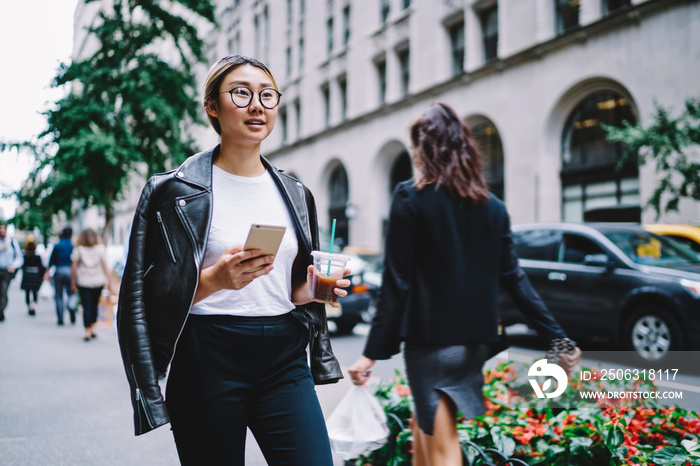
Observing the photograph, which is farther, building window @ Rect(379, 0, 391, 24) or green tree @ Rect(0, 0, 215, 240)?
building window @ Rect(379, 0, 391, 24)

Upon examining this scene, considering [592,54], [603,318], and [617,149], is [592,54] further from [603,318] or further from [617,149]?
[603,318]

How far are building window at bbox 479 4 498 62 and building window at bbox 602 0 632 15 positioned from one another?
4324mm

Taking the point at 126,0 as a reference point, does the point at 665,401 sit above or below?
below

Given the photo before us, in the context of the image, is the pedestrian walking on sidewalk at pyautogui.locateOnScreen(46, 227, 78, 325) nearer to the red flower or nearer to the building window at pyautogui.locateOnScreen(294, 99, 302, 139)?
the red flower

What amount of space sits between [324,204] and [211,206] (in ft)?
98.2

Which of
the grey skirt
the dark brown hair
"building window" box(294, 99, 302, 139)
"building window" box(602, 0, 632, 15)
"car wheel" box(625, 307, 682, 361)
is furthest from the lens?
"building window" box(294, 99, 302, 139)

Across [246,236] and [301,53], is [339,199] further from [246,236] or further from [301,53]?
[246,236]

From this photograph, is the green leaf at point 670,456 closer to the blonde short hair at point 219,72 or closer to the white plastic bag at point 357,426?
the white plastic bag at point 357,426

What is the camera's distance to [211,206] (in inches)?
77.2

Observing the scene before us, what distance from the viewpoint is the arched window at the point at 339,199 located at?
29703mm

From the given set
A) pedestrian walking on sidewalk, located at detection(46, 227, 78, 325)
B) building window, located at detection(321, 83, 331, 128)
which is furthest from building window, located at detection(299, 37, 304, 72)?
pedestrian walking on sidewalk, located at detection(46, 227, 78, 325)

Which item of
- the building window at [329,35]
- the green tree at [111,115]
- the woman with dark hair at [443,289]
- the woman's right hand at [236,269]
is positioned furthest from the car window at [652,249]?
the building window at [329,35]

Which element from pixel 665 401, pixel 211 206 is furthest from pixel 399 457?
pixel 665 401

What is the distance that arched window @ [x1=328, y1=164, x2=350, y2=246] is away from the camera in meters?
29.7
